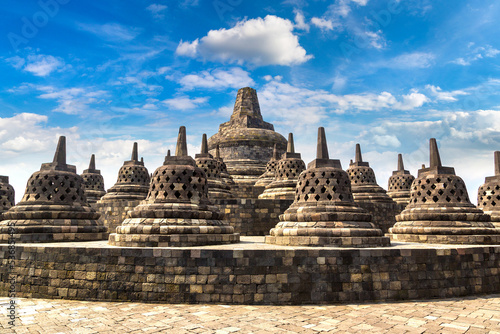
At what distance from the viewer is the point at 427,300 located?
8.47 metres

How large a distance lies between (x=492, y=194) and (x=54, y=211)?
17.3 metres

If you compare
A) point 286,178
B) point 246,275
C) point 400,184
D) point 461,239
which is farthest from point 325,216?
point 400,184

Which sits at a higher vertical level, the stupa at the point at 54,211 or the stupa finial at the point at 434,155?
the stupa finial at the point at 434,155

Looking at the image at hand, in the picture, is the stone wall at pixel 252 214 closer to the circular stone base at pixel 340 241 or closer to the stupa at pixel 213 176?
the stupa at pixel 213 176

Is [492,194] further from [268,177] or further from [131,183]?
[131,183]

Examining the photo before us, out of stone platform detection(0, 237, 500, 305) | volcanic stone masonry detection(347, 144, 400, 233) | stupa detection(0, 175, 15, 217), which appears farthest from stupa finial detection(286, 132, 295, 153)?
stupa detection(0, 175, 15, 217)

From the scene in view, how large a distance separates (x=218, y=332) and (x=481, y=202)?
1464cm

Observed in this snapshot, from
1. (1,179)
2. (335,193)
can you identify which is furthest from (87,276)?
(1,179)

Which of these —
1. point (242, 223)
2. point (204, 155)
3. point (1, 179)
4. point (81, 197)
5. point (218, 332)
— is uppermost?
point (204, 155)

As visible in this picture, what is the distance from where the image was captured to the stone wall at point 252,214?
15.9 m

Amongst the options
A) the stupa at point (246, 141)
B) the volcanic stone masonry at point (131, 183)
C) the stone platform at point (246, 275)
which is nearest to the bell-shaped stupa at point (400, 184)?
the stupa at point (246, 141)

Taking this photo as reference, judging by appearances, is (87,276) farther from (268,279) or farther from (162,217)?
(268,279)

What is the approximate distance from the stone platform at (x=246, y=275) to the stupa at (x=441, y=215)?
3561 millimetres

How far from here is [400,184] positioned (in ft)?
79.7
